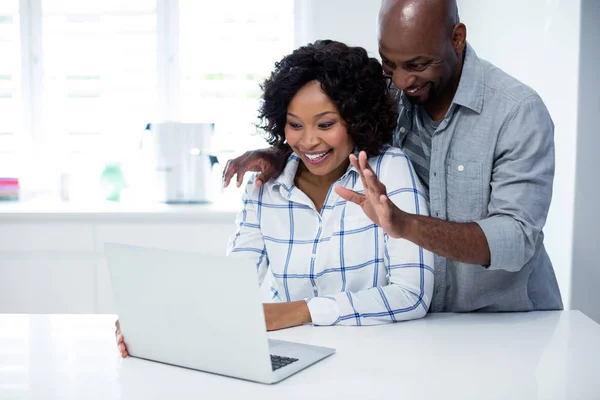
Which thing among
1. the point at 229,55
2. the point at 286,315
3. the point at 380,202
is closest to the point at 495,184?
the point at 380,202

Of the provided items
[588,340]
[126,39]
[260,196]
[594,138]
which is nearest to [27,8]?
[126,39]

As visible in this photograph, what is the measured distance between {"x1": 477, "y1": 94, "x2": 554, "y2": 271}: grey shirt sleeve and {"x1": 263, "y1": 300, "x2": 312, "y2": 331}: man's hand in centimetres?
40

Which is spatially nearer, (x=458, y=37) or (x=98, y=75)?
(x=458, y=37)

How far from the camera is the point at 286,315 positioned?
146 centimetres

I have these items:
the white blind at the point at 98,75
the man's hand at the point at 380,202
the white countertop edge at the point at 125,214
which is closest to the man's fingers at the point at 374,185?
the man's hand at the point at 380,202

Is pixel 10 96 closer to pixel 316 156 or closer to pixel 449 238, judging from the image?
pixel 316 156

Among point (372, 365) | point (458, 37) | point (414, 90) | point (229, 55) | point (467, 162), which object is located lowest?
point (372, 365)

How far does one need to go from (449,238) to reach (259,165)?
0.58m

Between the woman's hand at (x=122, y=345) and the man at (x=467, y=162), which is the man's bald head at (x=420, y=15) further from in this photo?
the woman's hand at (x=122, y=345)

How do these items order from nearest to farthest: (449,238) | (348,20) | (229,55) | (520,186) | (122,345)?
(122,345), (449,238), (520,186), (348,20), (229,55)

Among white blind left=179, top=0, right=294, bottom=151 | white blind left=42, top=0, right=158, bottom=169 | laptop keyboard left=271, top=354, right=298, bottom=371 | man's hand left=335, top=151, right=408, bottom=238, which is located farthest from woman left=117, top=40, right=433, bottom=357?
white blind left=42, top=0, right=158, bottom=169

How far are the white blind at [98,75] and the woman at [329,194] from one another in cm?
201

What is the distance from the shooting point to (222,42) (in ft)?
11.6

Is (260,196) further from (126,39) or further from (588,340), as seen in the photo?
(126,39)
